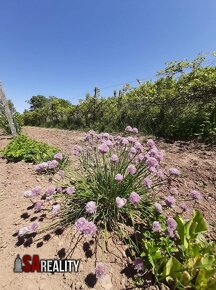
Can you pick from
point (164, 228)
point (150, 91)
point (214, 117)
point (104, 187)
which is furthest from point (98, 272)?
point (150, 91)

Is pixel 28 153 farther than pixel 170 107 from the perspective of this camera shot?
No

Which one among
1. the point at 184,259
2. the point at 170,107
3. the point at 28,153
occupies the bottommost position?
the point at 184,259

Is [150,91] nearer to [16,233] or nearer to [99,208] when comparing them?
[99,208]

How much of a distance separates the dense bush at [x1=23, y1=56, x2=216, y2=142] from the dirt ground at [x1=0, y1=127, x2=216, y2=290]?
206 centimetres

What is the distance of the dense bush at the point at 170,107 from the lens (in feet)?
19.1

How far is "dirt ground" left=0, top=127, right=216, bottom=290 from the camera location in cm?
166

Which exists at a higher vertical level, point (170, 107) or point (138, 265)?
point (170, 107)

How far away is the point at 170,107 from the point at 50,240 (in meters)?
6.02

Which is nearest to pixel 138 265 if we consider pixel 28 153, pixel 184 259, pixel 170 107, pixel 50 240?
pixel 184 259

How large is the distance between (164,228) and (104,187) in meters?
0.80

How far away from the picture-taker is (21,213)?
8.09 ft

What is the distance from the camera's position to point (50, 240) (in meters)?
2.01

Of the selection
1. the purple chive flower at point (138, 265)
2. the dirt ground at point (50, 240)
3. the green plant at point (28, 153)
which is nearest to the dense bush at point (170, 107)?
the dirt ground at point (50, 240)

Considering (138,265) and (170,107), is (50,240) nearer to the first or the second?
(138,265)
